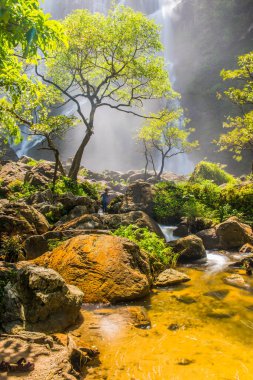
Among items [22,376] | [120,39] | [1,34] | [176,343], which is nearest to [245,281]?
[176,343]

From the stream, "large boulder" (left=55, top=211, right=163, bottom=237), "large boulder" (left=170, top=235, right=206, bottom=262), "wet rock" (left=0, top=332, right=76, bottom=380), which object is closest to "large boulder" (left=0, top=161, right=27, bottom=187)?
"large boulder" (left=55, top=211, right=163, bottom=237)

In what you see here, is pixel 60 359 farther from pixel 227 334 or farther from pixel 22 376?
pixel 227 334

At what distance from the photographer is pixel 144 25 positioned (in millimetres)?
21500

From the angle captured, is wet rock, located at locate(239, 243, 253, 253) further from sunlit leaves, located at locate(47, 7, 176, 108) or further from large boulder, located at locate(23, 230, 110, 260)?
sunlit leaves, located at locate(47, 7, 176, 108)

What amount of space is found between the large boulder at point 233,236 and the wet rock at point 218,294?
5679mm

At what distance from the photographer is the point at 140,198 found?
1950cm

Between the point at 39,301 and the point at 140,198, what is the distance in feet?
47.2

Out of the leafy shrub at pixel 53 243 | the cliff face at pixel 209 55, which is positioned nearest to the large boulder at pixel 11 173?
the leafy shrub at pixel 53 243

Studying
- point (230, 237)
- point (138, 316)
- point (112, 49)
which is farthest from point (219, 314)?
point (112, 49)

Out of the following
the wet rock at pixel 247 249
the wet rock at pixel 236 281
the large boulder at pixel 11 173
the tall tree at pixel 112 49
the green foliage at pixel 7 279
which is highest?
the tall tree at pixel 112 49

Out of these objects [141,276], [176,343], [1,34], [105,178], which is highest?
[105,178]

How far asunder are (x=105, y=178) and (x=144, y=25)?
22.4m

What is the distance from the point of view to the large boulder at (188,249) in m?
12.0

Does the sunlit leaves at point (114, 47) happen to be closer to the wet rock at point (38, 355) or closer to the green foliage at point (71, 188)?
the green foliage at point (71, 188)
